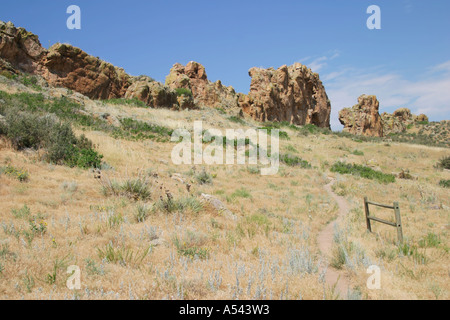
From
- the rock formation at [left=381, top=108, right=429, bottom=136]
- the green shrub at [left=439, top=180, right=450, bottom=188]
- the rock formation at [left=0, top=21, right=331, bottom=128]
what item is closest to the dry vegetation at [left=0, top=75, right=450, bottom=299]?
the green shrub at [left=439, top=180, right=450, bottom=188]

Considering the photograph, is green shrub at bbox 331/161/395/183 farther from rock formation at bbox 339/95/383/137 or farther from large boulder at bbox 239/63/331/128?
rock formation at bbox 339/95/383/137

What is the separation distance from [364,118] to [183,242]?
55.5 m

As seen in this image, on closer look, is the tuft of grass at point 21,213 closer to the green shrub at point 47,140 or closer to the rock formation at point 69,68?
the green shrub at point 47,140

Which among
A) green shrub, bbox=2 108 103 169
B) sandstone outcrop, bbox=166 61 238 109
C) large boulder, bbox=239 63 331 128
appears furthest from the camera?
large boulder, bbox=239 63 331 128

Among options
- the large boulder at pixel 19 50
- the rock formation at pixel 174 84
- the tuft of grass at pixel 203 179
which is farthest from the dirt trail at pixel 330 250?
the large boulder at pixel 19 50

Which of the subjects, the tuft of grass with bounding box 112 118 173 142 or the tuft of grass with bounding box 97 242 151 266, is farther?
the tuft of grass with bounding box 112 118 173 142

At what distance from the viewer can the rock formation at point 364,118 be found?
5112 centimetres

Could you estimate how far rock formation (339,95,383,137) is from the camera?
5112 centimetres

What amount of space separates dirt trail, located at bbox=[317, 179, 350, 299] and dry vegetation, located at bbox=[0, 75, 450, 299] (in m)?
0.14

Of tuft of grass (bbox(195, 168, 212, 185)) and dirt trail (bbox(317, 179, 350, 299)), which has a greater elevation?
tuft of grass (bbox(195, 168, 212, 185))

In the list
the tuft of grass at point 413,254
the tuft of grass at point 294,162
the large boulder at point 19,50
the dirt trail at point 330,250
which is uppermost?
the large boulder at point 19,50

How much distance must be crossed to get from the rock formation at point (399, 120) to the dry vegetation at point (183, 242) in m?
62.4

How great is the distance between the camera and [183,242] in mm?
4523
